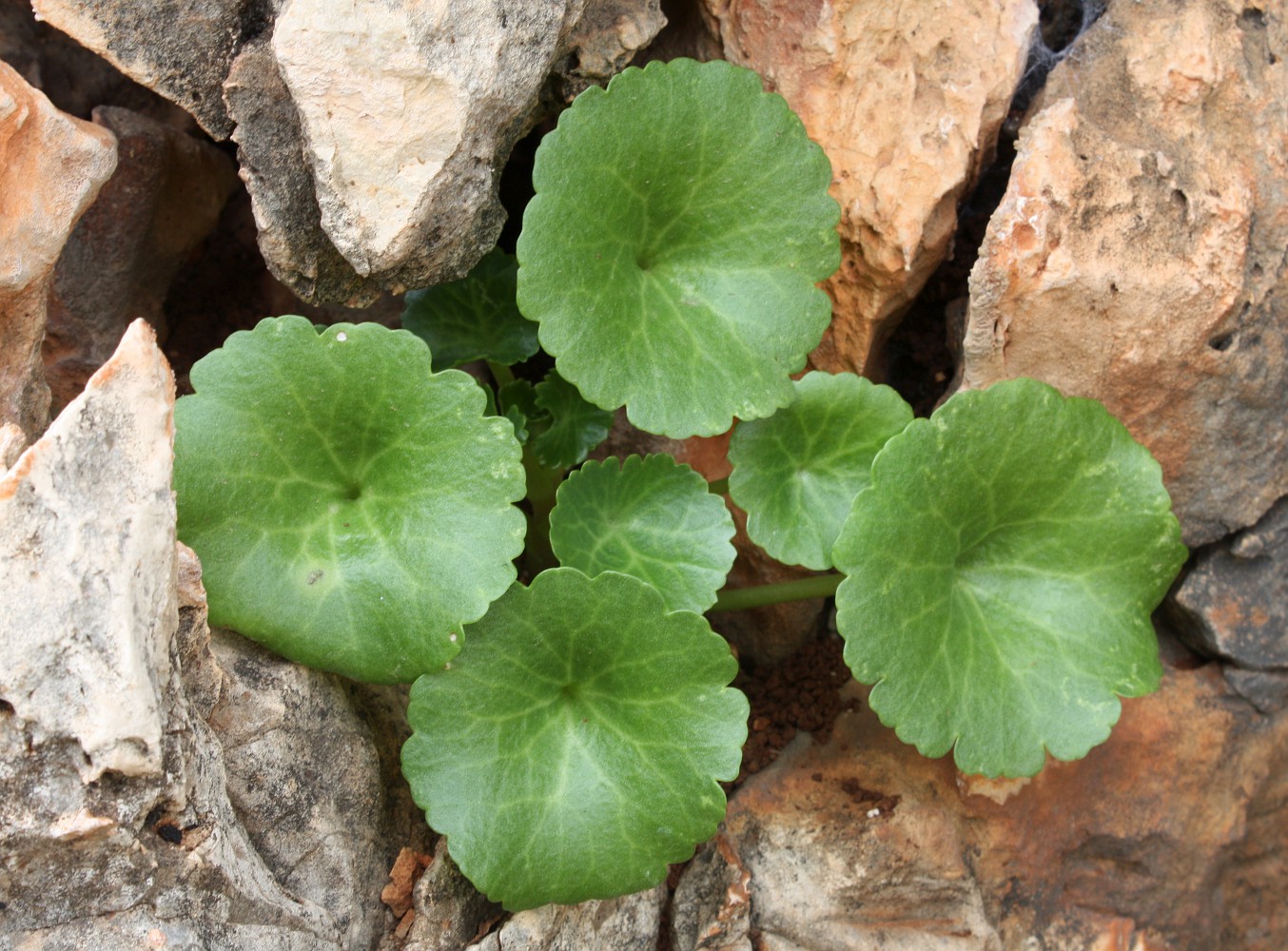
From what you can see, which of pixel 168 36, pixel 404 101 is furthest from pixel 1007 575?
pixel 168 36

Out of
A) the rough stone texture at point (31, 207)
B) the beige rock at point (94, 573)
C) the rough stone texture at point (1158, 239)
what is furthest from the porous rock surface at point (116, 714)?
the rough stone texture at point (1158, 239)

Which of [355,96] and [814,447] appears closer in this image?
[355,96]

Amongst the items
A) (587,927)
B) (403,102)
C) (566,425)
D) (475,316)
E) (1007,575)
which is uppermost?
(403,102)

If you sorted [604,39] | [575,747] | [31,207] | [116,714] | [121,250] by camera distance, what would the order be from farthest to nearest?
[121,250] → [604,39] → [575,747] → [31,207] → [116,714]

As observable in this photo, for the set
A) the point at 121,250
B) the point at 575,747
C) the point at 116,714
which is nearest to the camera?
the point at 116,714

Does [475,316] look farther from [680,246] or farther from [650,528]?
[650,528]

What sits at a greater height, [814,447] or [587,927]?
[814,447]

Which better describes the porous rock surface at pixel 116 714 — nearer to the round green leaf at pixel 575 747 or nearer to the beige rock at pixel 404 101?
the round green leaf at pixel 575 747

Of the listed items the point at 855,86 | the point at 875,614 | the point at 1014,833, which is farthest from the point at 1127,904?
the point at 855,86
